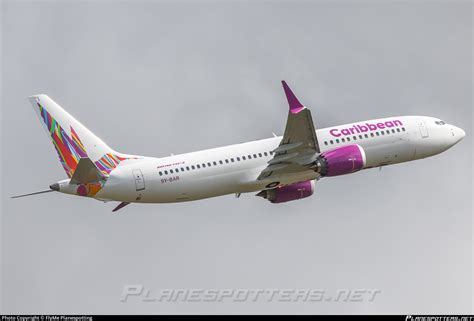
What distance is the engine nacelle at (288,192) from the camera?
241 feet

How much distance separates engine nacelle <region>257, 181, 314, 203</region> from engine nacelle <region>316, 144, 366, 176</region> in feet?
14.0

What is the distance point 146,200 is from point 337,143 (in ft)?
46.6

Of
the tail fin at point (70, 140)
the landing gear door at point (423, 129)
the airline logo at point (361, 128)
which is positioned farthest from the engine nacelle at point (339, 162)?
the tail fin at point (70, 140)

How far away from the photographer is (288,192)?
73.5 m

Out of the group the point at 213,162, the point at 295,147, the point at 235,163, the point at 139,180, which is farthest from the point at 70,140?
the point at 295,147

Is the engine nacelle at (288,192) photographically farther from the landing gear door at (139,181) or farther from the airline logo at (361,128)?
the landing gear door at (139,181)

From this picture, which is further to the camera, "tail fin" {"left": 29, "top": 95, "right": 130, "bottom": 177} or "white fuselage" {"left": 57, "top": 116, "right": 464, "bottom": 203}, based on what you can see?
"tail fin" {"left": 29, "top": 95, "right": 130, "bottom": 177}

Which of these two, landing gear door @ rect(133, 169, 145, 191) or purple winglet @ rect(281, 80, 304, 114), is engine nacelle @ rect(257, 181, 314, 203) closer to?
purple winglet @ rect(281, 80, 304, 114)

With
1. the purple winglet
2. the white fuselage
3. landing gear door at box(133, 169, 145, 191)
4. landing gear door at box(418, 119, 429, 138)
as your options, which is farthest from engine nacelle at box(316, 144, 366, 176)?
landing gear door at box(133, 169, 145, 191)

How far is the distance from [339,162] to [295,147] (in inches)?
133

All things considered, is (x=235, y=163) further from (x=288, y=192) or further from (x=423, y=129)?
(x=423, y=129)

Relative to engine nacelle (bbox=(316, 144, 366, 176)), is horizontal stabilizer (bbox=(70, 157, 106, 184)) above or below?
above

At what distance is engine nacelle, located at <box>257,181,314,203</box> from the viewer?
7344cm

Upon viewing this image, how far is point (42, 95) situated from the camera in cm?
6856
